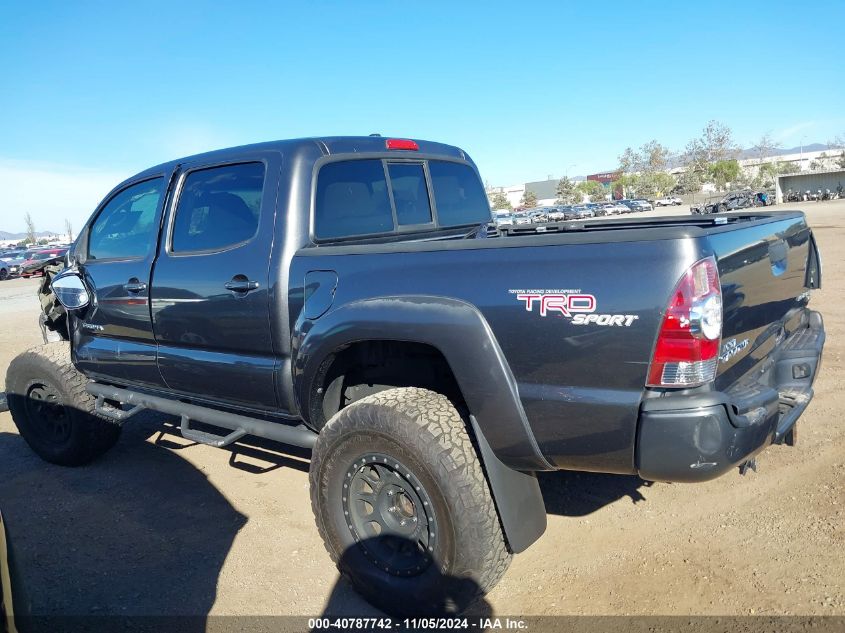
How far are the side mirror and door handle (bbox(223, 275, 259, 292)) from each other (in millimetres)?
1530

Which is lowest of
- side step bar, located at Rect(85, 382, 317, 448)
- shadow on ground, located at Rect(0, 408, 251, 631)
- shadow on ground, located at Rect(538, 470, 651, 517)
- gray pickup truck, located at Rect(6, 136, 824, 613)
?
shadow on ground, located at Rect(538, 470, 651, 517)

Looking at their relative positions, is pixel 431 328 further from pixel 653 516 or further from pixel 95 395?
pixel 95 395

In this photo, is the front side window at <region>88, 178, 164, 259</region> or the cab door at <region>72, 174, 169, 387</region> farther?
the front side window at <region>88, 178, 164, 259</region>

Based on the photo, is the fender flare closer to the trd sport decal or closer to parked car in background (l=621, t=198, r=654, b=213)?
the trd sport decal

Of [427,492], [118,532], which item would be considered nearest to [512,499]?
[427,492]

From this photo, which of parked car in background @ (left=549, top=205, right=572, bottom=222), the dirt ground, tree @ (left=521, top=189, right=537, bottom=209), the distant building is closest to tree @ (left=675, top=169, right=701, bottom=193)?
the distant building

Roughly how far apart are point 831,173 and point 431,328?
199 feet

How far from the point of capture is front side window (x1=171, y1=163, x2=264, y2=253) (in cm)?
329

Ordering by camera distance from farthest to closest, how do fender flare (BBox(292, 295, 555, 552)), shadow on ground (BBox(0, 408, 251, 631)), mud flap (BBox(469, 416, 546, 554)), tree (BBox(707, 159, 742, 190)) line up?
1. tree (BBox(707, 159, 742, 190))
2. shadow on ground (BBox(0, 408, 251, 631))
3. mud flap (BBox(469, 416, 546, 554))
4. fender flare (BBox(292, 295, 555, 552))

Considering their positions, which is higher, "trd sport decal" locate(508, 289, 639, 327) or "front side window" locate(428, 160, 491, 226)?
"front side window" locate(428, 160, 491, 226)

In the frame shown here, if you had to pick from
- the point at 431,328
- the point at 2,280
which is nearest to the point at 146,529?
the point at 431,328

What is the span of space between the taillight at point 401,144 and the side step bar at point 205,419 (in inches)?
66.2

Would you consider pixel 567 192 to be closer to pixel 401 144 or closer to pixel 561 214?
pixel 561 214

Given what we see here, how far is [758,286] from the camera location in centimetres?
253
